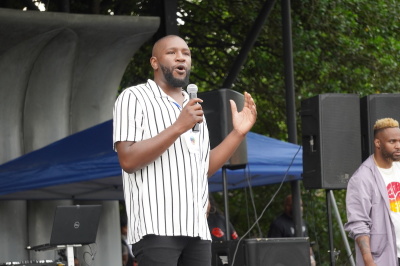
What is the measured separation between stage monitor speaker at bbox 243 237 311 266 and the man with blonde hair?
585mm

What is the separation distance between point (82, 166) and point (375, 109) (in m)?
3.59

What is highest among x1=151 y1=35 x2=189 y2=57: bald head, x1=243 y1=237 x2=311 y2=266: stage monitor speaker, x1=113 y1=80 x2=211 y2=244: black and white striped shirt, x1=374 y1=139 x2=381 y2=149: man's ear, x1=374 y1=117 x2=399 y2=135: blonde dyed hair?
x1=151 y1=35 x2=189 y2=57: bald head

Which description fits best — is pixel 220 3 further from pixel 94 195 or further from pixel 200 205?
→ pixel 200 205

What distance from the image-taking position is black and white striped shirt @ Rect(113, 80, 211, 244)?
410cm

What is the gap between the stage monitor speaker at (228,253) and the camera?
23.9ft

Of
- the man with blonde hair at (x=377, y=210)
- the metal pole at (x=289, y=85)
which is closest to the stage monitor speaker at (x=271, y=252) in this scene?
the man with blonde hair at (x=377, y=210)

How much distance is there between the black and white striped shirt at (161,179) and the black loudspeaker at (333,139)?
3712 mm

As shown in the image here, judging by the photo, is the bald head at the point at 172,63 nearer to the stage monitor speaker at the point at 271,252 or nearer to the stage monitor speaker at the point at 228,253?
the stage monitor speaker at the point at 271,252

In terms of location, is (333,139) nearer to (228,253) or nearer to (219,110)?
(219,110)

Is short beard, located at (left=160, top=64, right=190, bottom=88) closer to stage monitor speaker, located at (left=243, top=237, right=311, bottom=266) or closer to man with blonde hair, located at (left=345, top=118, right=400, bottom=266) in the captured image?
man with blonde hair, located at (left=345, top=118, right=400, bottom=266)

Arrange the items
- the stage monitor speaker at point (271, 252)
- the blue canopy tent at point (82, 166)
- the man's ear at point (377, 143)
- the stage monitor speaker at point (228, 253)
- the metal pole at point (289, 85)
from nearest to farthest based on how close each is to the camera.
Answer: the man's ear at point (377, 143) < the stage monitor speaker at point (271, 252) < the stage monitor speaker at point (228, 253) < the blue canopy tent at point (82, 166) < the metal pole at point (289, 85)

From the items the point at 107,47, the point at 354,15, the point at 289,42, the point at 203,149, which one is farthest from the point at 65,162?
the point at 354,15

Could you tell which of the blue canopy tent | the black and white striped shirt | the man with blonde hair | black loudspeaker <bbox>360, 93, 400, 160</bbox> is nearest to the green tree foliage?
the blue canopy tent

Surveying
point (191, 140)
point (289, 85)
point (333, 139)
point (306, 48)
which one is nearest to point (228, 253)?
point (333, 139)
